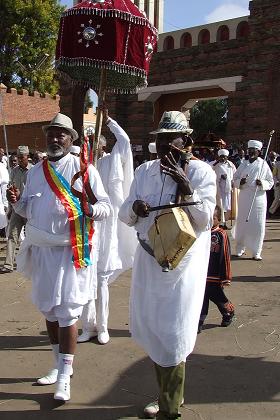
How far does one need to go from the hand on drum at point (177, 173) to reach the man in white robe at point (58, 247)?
2.95 feet

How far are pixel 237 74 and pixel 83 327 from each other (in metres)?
16.2

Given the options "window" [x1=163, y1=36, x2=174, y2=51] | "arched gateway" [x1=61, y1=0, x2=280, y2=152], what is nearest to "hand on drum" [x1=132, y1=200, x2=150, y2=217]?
"arched gateway" [x1=61, y1=0, x2=280, y2=152]

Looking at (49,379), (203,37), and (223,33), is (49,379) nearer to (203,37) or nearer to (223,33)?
(223,33)

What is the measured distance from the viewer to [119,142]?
17.8 ft

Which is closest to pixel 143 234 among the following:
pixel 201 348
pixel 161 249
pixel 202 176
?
pixel 161 249

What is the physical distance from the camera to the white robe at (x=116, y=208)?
5.23 m

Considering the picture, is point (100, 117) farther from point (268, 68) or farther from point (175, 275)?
point (268, 68)

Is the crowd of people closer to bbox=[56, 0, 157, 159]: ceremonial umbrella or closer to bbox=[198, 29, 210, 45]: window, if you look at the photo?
bbox=[56, 0, 157, 159]: ceremonial umbrella

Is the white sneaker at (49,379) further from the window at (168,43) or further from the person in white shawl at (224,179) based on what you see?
the window at (168,43)

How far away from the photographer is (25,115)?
30000mm

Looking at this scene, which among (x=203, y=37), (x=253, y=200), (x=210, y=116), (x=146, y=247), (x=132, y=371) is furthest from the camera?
(x=210, y=116)

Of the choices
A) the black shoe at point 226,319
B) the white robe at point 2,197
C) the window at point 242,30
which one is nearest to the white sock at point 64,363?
the black shoe at point 226,319

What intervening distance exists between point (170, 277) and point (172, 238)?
0.27m

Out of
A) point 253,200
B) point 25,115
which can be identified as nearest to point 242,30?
point 253,200
